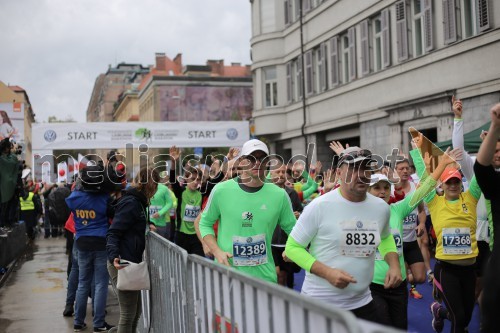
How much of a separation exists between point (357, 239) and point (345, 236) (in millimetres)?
84

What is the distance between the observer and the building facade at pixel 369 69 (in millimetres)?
16719

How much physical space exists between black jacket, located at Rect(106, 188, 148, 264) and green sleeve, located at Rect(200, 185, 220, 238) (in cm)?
126

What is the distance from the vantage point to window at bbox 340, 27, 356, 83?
77.4 ft

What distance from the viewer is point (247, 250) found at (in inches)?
196

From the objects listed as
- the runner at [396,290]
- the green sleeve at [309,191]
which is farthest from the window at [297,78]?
the runner at [396,290]

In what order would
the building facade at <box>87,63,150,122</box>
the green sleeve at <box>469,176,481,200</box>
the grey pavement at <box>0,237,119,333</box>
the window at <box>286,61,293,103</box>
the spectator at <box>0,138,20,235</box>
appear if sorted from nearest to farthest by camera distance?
the green sleeve at <box>469,176,481,200</box> → the grey pavement at <box>0,237,119,333</box> → the spectator at <box>0,138,20,235</box> → the window at <box>286,61,293,103</box> → the building facade at <box>87,63,150,122</box>

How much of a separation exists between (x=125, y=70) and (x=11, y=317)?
127m

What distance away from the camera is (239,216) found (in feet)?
16.4

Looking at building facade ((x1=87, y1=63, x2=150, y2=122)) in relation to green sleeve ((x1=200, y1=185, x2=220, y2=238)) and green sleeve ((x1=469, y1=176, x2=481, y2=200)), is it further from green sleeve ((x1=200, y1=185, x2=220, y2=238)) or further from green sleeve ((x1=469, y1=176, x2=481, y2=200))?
green sleeve ((x1=200, y1=185, x2=220, y2=238))

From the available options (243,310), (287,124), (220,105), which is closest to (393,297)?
(243,310)

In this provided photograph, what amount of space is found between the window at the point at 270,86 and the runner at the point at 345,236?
2694cm

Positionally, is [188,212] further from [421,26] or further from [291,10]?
[291,10]

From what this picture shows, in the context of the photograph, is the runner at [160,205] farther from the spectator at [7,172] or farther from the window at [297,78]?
the window at [297,78]

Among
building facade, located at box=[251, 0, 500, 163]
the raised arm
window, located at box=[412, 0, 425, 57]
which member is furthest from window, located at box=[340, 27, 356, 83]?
the raised arm
